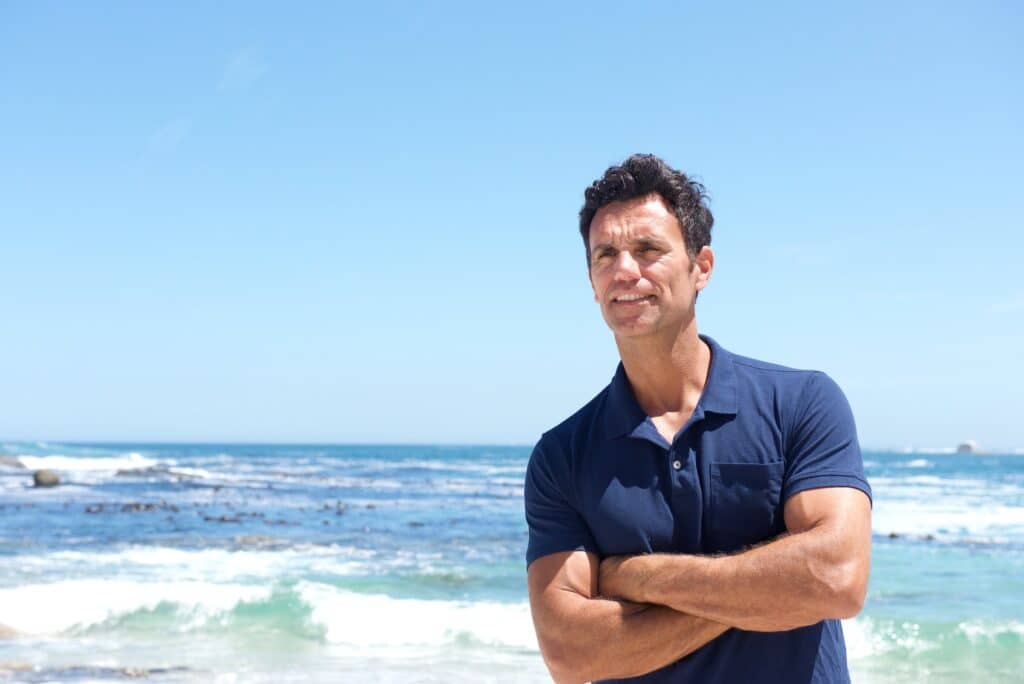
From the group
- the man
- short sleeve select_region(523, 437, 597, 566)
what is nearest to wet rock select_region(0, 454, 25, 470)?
short sleeve select_region(523, 437, 597, 566)

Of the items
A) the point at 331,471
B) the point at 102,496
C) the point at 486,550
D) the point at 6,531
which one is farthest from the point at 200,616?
the point at 331,471

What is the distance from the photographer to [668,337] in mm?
2482

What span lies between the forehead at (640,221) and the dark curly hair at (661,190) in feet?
0.05

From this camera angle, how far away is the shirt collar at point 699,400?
2.38 meters

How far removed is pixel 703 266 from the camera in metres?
2.62

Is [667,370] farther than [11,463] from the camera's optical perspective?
No

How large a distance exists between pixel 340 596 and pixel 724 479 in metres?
11.6

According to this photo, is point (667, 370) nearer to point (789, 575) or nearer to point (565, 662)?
point (789, 575)

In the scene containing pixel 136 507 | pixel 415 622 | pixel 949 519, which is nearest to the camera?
pixel 415 622

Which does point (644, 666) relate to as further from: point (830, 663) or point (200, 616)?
point (200, 616)

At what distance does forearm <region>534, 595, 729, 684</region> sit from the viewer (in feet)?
7.51

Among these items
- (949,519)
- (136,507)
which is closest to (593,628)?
(949,519)

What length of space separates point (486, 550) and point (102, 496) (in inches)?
735

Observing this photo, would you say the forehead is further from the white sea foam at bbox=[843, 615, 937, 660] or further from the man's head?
the white sea foam at bbox=[843, 615, 937, 660]
